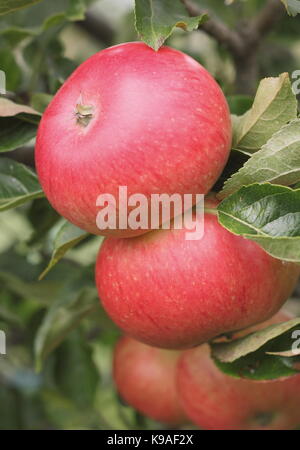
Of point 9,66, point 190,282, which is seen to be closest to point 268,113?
point 190,282

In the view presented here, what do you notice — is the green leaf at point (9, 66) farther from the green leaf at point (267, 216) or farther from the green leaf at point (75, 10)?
the green leaf at point (267, 216)

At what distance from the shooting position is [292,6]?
709 millimetres

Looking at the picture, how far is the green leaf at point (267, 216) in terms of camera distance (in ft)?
2.16

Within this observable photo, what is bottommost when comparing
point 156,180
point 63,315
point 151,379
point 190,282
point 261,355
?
point 151,379

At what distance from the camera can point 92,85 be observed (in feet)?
2.35

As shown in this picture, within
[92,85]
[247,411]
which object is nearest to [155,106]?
[92,85]

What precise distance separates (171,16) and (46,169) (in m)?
0.23

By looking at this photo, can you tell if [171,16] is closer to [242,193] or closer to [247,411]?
[242,193]

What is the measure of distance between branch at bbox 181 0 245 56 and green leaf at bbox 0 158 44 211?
0.30 meters

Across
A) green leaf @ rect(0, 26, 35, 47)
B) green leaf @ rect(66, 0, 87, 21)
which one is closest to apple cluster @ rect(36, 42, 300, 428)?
green leaf @ rect(66, 0, 87, 21)

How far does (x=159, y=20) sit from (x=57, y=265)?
0.67m

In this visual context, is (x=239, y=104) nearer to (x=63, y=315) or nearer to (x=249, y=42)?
(x=249, y=42)

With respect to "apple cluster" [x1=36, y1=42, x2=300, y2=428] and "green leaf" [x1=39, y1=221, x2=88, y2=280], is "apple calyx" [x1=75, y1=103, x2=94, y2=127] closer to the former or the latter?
"apple cluster" [x1=36, y1=42, x2=300, y2=428]

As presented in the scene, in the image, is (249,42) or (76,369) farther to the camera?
(76,369)
